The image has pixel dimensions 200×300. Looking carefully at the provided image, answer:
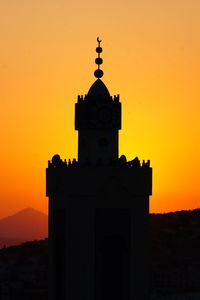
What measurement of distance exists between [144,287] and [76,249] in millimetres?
3648

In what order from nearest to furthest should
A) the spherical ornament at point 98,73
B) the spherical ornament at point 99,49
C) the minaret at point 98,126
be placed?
the minaret at point 98,126 < the spherical ornament at point 98,73 < the spherical ornament at point 99,49

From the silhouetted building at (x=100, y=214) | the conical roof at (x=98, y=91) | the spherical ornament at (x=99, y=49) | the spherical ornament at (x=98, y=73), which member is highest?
the spherical ornament at (x=99, y=49)

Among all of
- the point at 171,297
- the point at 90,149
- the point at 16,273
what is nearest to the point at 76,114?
the point at 90,149

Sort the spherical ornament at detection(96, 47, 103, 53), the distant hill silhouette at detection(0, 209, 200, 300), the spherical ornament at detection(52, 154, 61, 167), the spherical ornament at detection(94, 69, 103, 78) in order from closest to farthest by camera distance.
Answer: the spherical ornament at detection(52, 154, 61, 167), the spherical ornament at detection(94, 69, 103, 78), the spherical ornament at detection(96, 47, 103, 53), the distant hill silhouette at detection(0, 209, 200, 300)

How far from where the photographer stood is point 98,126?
63562 mm

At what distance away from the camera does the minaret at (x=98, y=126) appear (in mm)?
63500

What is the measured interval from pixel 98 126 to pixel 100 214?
4.29 m

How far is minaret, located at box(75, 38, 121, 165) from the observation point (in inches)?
2500

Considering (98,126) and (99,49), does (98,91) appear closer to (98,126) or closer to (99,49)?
(98,126)

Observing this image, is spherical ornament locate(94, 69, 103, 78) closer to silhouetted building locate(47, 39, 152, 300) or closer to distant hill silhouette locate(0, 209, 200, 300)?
silhouetted building locate(47, 39, 152, 300)

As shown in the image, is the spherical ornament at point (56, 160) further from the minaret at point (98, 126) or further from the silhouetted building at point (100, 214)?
the minaret at point (98, 126)

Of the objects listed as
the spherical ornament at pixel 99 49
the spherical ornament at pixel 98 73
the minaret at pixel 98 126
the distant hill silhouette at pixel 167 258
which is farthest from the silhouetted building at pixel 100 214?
the distant hill silhouette at pixel 167 258

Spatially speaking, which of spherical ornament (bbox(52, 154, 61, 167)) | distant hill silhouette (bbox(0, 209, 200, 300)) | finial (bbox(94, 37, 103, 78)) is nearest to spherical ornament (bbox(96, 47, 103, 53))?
finial (bbox(94, 37, 103, 78))

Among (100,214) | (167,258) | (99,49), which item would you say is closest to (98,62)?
(99,49)
